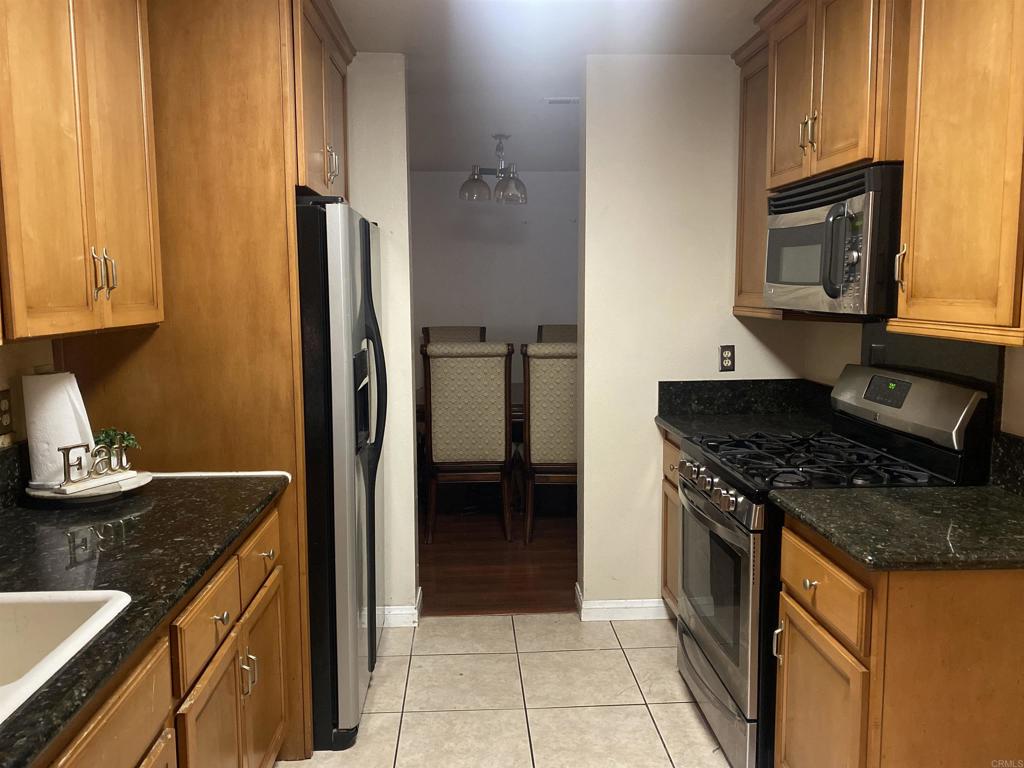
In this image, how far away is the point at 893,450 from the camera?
2391 millimetres

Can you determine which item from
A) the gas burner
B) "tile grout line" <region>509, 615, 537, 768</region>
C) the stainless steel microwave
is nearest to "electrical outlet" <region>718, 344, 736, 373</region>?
the gas burner

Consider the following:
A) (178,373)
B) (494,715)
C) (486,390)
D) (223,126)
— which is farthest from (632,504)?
(223,126)

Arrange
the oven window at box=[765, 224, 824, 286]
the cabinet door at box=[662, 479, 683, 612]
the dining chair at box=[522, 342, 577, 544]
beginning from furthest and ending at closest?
the dining chair at box=[522, 342, 577, 544] < the cabinet door at box=[662, 479, 683, 612] < the oven window at box=[765, 224, 824, 286]

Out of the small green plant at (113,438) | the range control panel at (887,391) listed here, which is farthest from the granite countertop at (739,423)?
the small green plant at (113,438)

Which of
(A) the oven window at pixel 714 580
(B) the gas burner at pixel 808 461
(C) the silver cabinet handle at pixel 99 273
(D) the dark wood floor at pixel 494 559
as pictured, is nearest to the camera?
(C) the silver cabinet handle at pixel 99 273

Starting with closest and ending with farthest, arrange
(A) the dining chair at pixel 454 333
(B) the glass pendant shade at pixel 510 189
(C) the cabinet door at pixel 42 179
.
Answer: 1. (C) the cabinet door at pixel 42 179
2. (B) the glass pendant shade at pixel 510 189
3. (A) the dining chair at pixel 454 333

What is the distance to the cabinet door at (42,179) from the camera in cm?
148

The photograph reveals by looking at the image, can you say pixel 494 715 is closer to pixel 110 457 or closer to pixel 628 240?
pixel 110 457

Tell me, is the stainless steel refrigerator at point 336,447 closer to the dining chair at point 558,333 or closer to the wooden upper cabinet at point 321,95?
the wooden upper cabinet at point 321,95

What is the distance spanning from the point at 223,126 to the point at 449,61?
1.38 m

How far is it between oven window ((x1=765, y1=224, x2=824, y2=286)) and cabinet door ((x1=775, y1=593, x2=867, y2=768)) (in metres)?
1.00

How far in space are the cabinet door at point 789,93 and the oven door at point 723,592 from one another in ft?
3.67

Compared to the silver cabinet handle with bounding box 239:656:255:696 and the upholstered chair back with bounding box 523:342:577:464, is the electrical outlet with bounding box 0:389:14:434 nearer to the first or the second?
the silver cabinet handle with bounding box 239:656:255:696

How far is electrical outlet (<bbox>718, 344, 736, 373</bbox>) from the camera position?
10.8 ft
